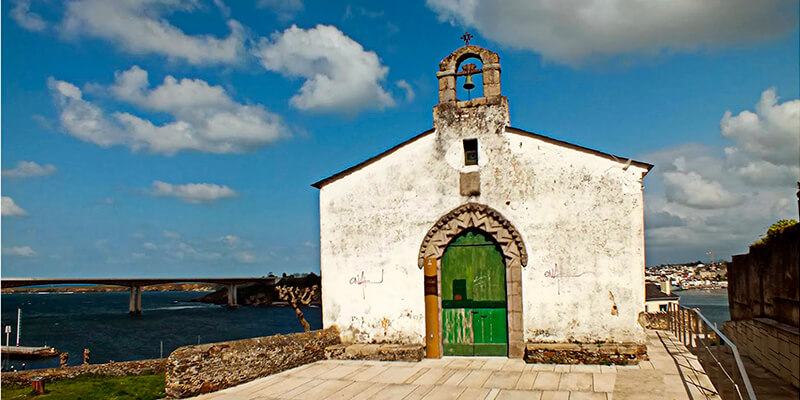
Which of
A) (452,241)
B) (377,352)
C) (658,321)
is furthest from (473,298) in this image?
(658,321)

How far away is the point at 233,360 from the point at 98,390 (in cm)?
498

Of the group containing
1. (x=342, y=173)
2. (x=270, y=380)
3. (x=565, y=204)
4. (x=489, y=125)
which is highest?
(x=489, y=125)

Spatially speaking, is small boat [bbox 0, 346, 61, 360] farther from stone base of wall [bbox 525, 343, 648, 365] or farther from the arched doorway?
stone base of wall [bbox 525, 343, 648, 365]

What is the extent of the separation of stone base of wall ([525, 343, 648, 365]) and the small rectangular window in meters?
4.00

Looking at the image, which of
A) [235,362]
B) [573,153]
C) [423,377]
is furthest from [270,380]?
[573,153]

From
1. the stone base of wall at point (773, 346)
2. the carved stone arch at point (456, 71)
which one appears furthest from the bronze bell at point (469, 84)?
the stone base of wall at point (773, 346)

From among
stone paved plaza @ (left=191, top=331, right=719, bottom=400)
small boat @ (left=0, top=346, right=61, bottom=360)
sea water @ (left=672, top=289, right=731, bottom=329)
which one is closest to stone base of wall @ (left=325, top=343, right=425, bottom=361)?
stone paved plaza @ (left=191, top=331, right=719, bottom=400)

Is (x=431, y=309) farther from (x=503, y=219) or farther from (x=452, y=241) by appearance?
(x=503, y=219)

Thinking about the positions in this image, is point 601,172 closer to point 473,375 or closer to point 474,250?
point 474,250

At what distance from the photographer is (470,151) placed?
11867 millimetres

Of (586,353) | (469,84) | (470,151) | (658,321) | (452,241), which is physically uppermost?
(469,84)

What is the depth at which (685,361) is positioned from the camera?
10.0m

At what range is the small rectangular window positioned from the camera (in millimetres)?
11781

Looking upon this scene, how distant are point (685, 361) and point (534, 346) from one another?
8.95ft
